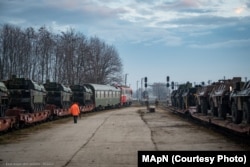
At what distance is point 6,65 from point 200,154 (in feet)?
163

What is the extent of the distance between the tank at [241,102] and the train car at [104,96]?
104 ft

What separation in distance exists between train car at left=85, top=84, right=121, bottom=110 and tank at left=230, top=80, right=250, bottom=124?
31615 mm

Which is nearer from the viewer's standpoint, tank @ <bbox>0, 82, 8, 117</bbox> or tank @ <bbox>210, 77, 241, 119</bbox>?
tank @ <bbox>210, 77, 241, 119</bbox>

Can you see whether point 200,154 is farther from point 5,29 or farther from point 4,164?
point 5,29

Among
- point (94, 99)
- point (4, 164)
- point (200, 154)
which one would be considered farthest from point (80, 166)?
point (94, 99)

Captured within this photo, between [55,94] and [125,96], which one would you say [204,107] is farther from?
[125,96]

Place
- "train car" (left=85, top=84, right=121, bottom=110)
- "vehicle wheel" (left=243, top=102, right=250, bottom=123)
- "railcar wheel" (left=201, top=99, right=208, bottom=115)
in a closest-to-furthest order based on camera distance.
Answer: "vehicle wheel" (left=243, top=102, right=250, bottom=123) → "railcar wheel" (left=201, top=99, right=208, bottom=115) → "train car" (left=85, top=84, right=121, bottom=110)

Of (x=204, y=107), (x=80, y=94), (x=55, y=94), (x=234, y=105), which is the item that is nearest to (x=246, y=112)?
(x=234, y=105)

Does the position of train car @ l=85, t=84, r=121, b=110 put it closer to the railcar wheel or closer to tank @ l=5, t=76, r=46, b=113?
tank @ l=5, t=76, r=46, b=113

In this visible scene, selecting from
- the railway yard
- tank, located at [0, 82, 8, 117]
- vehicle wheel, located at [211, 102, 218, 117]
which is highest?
tank, located at [0, 82, 8, 117]

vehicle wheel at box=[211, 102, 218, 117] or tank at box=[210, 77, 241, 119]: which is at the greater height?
tank at box=[210, 77, 241, 119]

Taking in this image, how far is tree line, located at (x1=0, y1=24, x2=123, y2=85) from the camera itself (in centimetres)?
5756

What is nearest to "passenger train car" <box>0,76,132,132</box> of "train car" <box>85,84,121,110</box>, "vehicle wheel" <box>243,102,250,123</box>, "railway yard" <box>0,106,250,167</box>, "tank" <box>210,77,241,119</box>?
"train car" <box>85,84,121,110</box>

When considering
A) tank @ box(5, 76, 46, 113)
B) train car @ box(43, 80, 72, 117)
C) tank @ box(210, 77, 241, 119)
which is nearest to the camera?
tank @ box(210, 77, 241, 119)
